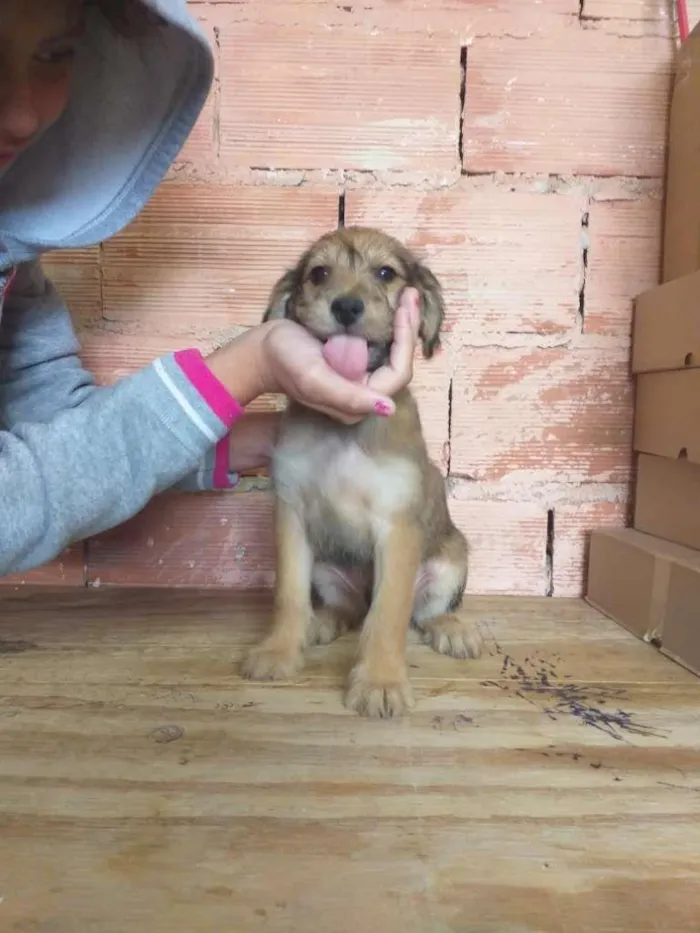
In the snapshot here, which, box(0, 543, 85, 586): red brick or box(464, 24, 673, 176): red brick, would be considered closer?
box(464, 24, 673, 176): red brick

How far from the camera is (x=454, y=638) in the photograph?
1.92 metres

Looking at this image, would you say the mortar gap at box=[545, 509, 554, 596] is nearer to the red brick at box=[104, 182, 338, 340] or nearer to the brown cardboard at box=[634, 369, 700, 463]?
the brown cardboard at box=[634, 369, 700, 463]

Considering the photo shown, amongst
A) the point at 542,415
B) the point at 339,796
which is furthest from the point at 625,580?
the point at 339,796

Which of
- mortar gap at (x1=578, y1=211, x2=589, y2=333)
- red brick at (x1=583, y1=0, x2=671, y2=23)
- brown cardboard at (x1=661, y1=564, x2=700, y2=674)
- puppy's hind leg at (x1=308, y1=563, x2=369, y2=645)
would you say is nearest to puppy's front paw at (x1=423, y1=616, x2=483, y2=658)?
puppy's hind leg at (x1=308, y1=563, x2=369, y2=645)

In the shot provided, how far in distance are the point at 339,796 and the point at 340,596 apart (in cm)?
101

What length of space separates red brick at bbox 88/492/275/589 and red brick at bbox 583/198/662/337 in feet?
3.95

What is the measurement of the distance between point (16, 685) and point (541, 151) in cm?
205

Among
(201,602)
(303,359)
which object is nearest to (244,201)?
(303,359)

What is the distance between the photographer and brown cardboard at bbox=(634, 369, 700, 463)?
2.06m

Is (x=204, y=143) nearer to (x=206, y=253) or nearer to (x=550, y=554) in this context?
(x=206, y=253)

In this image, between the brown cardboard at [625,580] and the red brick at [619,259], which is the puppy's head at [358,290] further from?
the brown cardboard at [625,580]

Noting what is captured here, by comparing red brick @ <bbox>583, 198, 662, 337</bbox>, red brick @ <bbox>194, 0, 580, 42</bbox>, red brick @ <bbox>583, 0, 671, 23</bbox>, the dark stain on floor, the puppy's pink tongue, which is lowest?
the dark stain on floor

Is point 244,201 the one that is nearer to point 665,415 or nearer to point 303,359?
point 303,359

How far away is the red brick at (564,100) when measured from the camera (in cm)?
237
